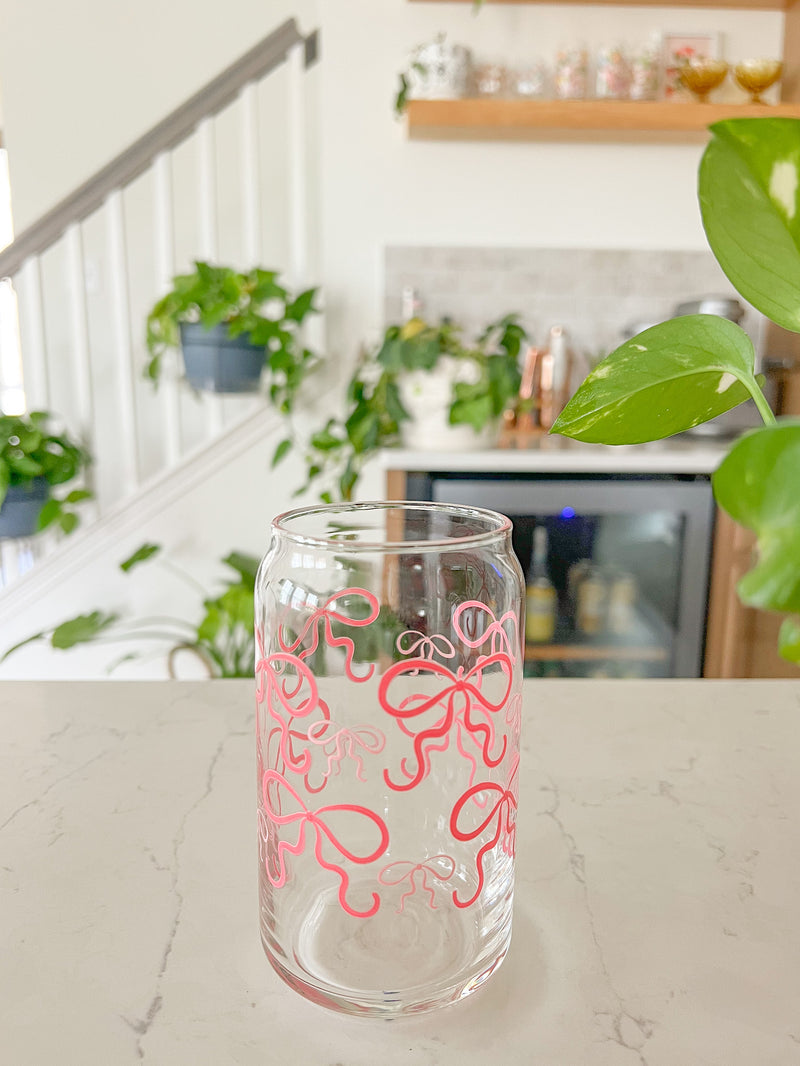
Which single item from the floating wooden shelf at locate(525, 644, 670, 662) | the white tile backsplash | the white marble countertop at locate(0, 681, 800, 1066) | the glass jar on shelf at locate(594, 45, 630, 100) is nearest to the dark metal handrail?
the white tile backsplash

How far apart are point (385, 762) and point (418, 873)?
47 mm

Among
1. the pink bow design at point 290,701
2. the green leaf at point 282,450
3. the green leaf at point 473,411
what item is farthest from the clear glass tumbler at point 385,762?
the green leaf at point 282,450

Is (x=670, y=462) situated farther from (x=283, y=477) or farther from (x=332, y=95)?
(x=332, y=95)

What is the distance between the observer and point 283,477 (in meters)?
2.44

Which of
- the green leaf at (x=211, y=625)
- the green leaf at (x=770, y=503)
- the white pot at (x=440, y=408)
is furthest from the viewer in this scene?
the green leaf at (x=211, y=625)

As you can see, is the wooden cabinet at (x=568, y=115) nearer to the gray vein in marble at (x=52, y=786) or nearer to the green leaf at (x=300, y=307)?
the green leaf at (x=300, y=307)

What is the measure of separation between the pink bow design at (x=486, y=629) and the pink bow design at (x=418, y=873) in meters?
0.09

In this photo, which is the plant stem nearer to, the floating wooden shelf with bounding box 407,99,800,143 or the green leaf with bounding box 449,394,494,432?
the green leaf with bounding box 449,394,494,432

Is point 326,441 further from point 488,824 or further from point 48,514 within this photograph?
point 488,824

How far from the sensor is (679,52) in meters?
2.32

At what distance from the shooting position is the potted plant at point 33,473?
2156 mm

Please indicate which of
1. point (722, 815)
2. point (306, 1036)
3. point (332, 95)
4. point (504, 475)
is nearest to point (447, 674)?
point (306, 1036)

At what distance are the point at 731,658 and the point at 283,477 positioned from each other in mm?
1213

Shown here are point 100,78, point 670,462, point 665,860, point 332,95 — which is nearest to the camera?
point 665,860
